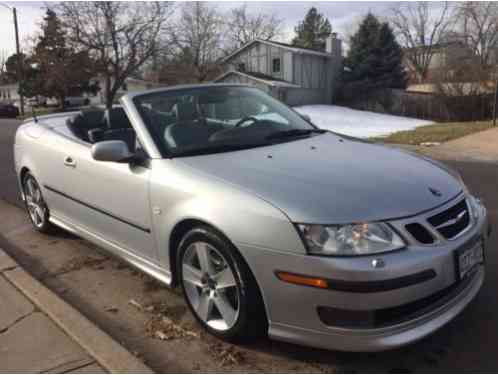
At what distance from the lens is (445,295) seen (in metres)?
2.57

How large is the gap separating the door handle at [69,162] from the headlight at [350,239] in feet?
7.85

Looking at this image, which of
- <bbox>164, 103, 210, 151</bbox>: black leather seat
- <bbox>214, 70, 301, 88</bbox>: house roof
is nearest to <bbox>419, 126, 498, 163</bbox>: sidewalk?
<bbox>164, 103, 210, 151</bbox>: black leather seat

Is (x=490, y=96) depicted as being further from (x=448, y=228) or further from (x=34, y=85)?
(x=34, y=85)

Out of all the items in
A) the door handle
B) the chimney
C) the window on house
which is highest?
the chimney

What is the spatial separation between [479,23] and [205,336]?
49.9m

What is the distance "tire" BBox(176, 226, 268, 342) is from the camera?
2.61 meters

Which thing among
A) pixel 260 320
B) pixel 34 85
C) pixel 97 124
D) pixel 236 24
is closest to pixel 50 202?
pixel 97 124

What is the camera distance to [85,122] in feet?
16.4

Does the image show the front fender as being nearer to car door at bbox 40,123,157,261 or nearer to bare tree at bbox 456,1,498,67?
car door at bbox 40,123,157,261

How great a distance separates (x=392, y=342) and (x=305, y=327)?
0.43 metres

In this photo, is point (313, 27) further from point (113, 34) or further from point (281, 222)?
point (281, 222)

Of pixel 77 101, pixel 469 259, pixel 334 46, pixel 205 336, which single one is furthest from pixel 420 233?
pixel 77 101

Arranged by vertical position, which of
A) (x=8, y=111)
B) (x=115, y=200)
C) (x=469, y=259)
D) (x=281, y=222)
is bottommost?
(x=8, y=111)

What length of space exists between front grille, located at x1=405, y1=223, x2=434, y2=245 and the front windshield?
1359mm
